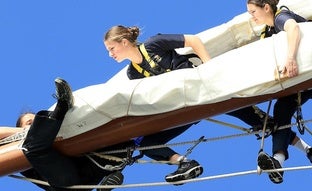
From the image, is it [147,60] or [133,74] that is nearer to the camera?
[147,60]

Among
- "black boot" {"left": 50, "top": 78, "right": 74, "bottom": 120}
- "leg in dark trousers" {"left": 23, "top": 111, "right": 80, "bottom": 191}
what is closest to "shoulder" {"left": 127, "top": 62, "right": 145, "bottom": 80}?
"black boot" {"left": 50, "top": 78, "right": 74, "bottom": 120}

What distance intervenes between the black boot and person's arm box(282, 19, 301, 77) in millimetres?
1644

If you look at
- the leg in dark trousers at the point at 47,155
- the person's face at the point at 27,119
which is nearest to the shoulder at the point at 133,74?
the leg in dark trousers at the point at 47,155

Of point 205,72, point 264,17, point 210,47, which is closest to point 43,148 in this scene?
point 205,72

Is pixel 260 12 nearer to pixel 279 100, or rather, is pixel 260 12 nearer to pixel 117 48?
pixel 279 100

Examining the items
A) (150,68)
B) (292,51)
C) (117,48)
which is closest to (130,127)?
(150,68)

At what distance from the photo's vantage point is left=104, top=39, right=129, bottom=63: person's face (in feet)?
21.2

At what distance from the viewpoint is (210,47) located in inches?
325

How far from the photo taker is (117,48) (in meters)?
6.47

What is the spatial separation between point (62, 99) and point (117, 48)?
0.69m

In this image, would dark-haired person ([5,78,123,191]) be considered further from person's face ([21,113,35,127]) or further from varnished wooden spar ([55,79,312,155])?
varnished wooden spar ([55,79,312,155])

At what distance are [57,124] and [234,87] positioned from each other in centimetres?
142

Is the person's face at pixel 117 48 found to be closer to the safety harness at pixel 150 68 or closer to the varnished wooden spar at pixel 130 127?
the safety harness at pixel 150 68

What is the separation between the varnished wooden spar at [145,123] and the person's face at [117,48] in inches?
21.3
